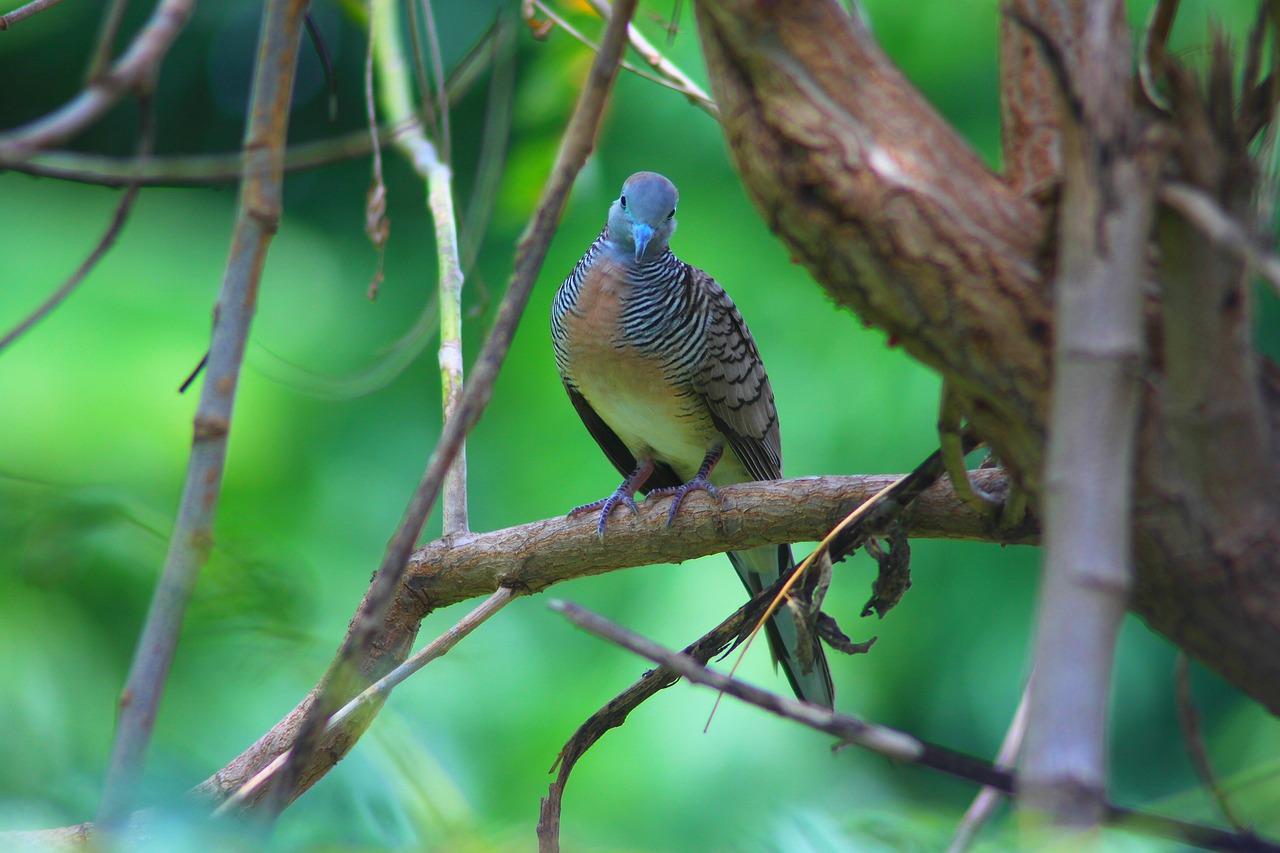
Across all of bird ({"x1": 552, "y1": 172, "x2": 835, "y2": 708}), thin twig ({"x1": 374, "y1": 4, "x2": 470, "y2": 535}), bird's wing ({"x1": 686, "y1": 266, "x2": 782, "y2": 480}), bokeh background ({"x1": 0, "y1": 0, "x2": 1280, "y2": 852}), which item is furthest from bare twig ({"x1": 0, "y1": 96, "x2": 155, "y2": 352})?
bird's wing ({"x1": 686, "y1": 266, "x2": 782, "y2": 480})

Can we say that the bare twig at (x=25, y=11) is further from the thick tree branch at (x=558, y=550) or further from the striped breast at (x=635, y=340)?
the striped breast at (x=635, y=340)

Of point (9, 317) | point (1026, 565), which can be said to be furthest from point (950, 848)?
point (9, 317)

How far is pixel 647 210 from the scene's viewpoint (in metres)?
2.44

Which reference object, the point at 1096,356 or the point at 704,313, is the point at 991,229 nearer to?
the point at 1096,356

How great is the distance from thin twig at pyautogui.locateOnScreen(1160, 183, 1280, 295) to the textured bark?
0.33 ft

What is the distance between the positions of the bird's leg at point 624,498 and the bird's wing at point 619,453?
0.04 meters

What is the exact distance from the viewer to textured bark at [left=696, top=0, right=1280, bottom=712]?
2.58 feet

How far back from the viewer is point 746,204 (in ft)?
14.8

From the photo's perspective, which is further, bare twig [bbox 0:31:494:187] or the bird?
the bird

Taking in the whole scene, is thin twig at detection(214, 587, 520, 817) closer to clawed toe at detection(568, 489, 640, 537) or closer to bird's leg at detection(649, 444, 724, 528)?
clawed toe at detection(568, 489, 640, 537)

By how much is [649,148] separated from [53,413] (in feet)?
9.18

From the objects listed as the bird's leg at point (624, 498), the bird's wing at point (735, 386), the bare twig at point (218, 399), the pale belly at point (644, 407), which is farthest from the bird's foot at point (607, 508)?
the bare twig at point (218, 399)

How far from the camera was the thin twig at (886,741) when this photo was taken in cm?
76

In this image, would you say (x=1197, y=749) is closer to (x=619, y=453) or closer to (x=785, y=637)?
(x=785, y=637)
